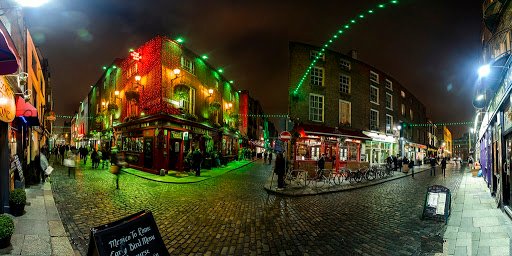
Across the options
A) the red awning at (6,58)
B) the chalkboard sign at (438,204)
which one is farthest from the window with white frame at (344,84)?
the red awning at (6,58)

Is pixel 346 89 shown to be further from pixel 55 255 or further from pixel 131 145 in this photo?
pixel 55 255

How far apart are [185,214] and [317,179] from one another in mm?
9266

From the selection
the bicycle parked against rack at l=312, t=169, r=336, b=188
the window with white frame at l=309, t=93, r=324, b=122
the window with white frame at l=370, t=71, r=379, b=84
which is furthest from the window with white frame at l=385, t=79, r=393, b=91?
the bicycle parked against rack at l=312, t=169, r=336, b=188

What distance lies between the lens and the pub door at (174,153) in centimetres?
2052

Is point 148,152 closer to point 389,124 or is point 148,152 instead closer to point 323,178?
point 323,178

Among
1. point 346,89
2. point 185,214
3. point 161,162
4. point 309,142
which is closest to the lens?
point 185,214

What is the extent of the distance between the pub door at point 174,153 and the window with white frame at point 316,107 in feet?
35.9

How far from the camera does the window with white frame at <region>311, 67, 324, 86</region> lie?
77.5 ft

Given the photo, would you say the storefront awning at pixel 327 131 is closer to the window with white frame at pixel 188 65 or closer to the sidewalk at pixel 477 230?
the window with white frame at pixel 188 65

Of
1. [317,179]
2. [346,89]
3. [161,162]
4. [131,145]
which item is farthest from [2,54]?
[346,89]

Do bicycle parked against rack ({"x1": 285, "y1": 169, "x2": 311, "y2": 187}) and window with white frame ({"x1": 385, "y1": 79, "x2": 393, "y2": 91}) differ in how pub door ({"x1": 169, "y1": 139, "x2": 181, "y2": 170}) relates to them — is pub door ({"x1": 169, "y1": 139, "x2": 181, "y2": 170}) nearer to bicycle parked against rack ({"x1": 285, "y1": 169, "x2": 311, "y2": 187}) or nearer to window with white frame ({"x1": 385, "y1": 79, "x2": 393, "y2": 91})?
bicycle parked against rack ({"x1": 285, "y1": 169, "x2": 311, "y2": 187})

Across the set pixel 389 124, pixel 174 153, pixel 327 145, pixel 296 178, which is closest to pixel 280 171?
pixel 296 178

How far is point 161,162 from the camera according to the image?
778 inches

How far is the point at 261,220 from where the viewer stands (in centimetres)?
763
